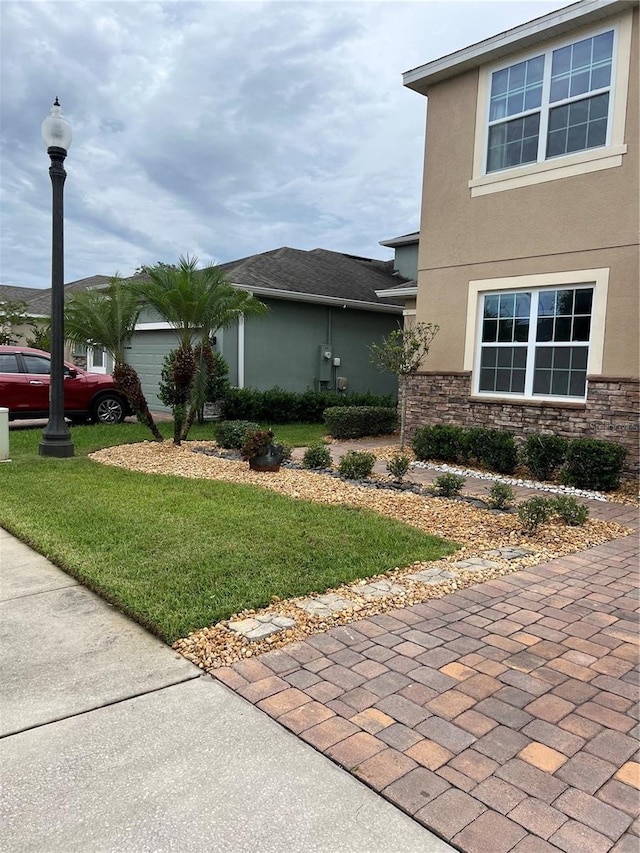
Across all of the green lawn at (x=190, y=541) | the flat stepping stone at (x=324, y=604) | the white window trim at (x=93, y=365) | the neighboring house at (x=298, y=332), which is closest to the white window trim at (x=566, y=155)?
the green lawn at (x=190, y=541)

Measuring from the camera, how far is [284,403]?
1477 centimetres

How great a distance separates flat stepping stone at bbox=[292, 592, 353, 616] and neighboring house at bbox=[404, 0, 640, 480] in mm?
5923

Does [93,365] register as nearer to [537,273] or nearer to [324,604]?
[537,273]

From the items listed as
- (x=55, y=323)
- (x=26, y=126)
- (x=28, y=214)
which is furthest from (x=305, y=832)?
(x=28, y=214)

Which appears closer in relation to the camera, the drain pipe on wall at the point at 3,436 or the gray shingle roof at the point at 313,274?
the drain pipe on wall at the point at 3,436

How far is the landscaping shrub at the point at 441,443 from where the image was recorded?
9.62 meters

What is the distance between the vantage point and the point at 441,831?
2.08 m

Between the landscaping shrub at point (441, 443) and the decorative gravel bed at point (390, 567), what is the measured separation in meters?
2.37

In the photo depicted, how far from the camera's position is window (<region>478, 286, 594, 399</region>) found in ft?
29.3

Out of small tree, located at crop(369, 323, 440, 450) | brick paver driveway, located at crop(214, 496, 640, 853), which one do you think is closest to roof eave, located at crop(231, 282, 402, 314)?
small tree, located at crop(369, 323, 440, 450)

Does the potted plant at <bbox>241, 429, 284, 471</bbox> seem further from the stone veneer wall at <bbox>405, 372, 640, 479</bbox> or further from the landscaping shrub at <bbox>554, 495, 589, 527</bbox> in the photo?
the landscaping shrub at <bbox>554, 495, 589, 527</bbox>

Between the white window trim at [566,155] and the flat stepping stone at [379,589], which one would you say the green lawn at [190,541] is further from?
the white window trim at [566,155]

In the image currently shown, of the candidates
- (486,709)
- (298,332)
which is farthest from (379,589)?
(298,332)

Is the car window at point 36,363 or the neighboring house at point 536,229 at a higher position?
the neighboring house at point 536,229
